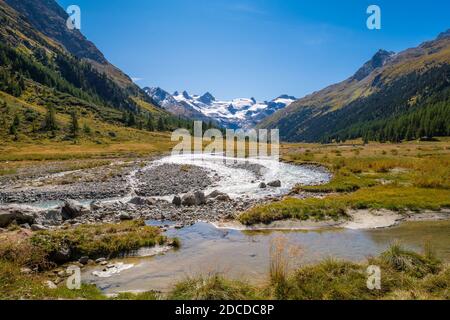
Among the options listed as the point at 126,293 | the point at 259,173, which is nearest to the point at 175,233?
the point at 126,293

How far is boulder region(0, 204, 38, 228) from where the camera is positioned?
20.8 metres

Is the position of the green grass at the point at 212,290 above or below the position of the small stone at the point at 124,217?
above

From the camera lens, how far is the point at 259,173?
5484 centimetres

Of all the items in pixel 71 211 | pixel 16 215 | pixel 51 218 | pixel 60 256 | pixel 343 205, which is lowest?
pixel 60 256

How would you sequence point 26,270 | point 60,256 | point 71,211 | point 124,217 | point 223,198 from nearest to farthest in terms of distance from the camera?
point 26,270, point 60,256, point 124,217, point 71,211, point 223,198

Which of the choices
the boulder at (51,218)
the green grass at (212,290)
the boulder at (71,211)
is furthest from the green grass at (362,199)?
the boulder at (51,218)

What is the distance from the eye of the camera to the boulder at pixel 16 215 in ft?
68.3

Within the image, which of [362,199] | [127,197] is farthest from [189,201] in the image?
[362,199]

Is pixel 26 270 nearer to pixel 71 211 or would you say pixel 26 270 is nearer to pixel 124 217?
pixel 124 217

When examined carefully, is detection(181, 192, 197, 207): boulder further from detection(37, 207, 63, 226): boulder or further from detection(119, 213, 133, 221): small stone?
detection(37, 207, 63, 226): boulder

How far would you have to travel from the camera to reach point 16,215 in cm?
2142

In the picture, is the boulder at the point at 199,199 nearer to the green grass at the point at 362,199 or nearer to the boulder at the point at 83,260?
the green grass at the point at 362,199
